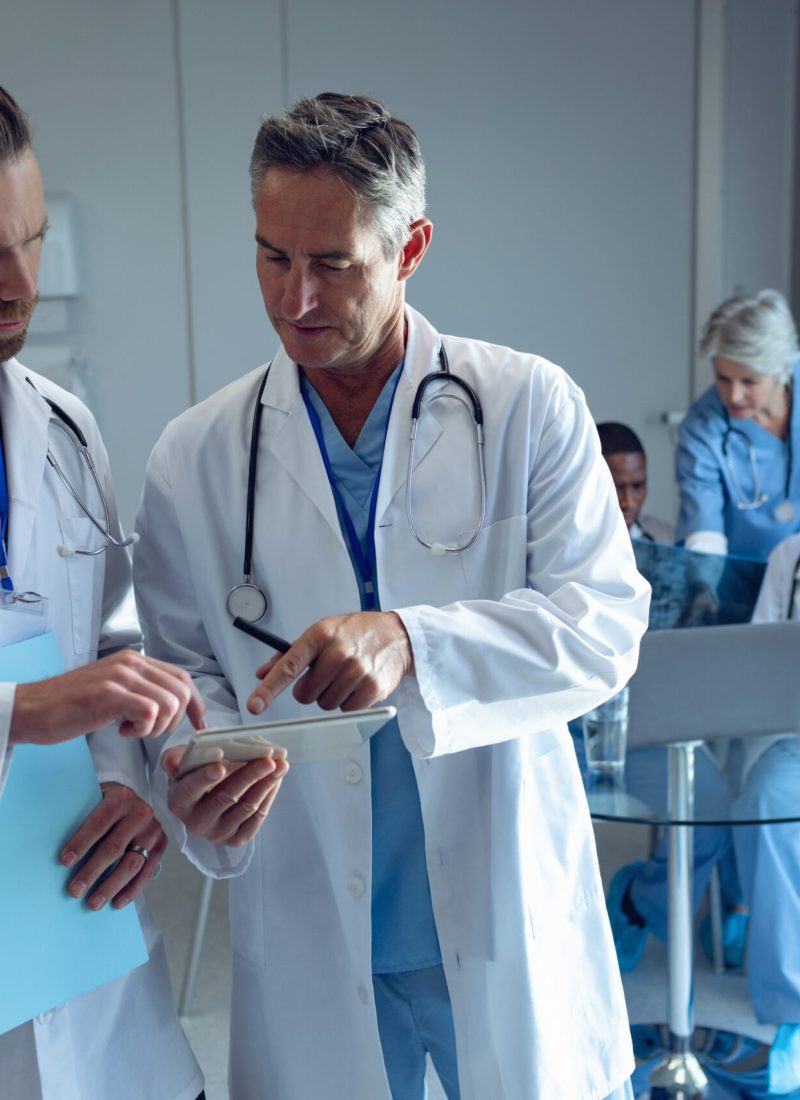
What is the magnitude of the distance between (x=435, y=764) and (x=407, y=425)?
14.4 inches

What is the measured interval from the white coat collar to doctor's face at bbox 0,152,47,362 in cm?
29

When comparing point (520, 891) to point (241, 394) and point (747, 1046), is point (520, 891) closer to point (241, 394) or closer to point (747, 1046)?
point (241, 394)

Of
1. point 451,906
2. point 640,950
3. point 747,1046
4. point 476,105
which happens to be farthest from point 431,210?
point 451,906

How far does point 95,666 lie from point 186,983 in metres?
1.80

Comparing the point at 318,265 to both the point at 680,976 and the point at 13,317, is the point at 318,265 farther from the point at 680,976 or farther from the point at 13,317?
the point at 680,976

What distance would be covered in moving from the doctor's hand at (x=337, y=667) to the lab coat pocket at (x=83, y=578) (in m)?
0.23

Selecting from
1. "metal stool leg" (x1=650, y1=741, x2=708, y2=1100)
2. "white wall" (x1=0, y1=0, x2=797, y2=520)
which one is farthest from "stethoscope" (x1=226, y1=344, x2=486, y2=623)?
"white wall" (x1=0, y1=0, x2=797, y2=520)

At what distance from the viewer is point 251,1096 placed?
1369 millimetres

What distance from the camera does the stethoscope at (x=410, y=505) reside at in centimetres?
130

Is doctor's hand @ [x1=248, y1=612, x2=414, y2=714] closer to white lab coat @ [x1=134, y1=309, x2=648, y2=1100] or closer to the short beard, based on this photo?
white lab coat @ [x1=134, y1=309, x2=648, y2=1100]

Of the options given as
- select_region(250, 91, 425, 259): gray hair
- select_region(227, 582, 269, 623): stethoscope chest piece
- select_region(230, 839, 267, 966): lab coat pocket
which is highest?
select_region(250, 91, 425, 259): gray hair

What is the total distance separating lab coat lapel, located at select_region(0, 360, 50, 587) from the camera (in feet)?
3.96

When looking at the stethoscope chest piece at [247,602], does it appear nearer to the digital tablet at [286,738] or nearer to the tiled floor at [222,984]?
the digital tablet at [286,738]

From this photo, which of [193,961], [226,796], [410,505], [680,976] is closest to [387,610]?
[410,505]
